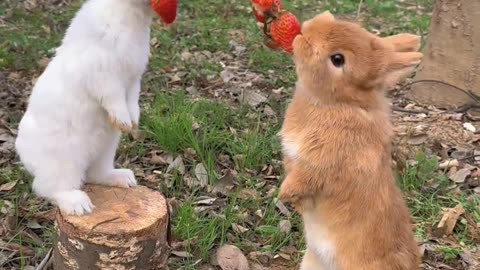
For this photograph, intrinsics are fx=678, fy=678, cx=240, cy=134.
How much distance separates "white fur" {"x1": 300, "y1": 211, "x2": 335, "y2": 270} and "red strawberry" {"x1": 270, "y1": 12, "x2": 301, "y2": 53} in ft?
2.33

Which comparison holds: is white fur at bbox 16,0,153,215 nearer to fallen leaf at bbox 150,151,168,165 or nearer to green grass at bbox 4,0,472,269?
green grass at bbox 4,0,472,269

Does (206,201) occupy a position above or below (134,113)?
below

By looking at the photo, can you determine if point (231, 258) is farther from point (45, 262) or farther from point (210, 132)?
point (210, 132)

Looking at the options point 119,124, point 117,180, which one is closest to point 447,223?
point 117,180

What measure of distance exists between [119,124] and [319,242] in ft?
3.19

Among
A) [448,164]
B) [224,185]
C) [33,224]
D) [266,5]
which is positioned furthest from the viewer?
[448,164]

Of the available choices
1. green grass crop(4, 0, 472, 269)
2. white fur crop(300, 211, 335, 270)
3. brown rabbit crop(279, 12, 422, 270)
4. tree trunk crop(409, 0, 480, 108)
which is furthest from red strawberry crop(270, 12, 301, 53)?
tree trunk crop(409, 0, 480, 108)

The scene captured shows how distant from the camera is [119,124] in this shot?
2867mm

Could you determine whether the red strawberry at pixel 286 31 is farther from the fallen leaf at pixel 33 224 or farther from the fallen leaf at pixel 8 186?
the fallen leaf at pixel 8 186

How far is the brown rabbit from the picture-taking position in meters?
2.54

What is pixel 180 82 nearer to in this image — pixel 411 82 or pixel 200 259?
pixel 411 82

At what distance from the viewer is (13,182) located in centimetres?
397

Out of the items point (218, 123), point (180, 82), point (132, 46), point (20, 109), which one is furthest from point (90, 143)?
point (180, 82)

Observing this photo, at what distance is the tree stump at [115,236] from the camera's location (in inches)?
114
